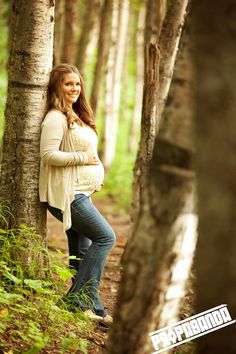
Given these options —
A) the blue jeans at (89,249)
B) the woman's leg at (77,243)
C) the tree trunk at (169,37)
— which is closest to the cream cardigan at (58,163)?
the blue jeans at (89,249)

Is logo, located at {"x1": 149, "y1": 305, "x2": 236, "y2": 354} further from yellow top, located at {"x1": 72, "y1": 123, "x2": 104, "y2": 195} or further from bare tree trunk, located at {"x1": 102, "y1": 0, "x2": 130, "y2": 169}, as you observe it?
bare tree trunk, located at {"x1": 102, "y1": 0, "x2": 130, "y2": 169}

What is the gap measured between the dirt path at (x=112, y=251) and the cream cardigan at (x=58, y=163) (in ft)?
3.43

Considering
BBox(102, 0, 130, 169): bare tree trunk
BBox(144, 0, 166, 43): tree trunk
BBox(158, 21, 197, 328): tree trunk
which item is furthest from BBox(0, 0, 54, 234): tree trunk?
BBox(102, 0, 130, 169): bare tree trunk

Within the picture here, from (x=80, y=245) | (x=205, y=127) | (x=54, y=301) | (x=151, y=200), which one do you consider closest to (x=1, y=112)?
(x=80, y=245)

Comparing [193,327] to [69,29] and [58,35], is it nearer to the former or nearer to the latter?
[69,29]

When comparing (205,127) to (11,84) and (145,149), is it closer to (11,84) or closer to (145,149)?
(11,84)

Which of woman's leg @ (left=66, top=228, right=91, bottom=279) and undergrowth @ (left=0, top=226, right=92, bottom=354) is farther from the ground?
woman's leg @ (left=66, top=228, right=91, bottom=279)

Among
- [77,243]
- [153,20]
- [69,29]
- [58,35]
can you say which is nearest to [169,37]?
[153,20]

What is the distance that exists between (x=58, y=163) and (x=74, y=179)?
232 millimetres

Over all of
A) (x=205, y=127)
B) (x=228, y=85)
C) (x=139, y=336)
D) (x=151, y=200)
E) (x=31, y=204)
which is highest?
(x=228, y=85)

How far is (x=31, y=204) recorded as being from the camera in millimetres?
5707

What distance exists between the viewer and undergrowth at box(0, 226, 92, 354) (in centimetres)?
465

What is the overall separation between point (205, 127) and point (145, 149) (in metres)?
4.40

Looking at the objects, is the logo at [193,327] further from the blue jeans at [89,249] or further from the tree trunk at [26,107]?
the tree trunk at [26,107]
